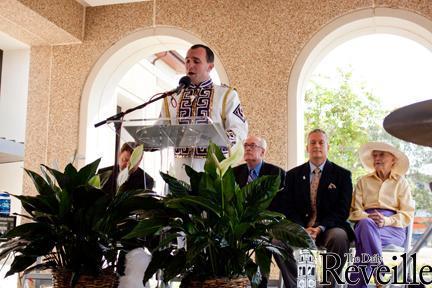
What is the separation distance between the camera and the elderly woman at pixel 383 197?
360cm

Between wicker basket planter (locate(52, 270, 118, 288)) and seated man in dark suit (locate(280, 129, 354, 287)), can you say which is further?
seated man in dark suit (locate(280, 129, 354, 287))

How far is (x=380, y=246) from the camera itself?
3.46 metres

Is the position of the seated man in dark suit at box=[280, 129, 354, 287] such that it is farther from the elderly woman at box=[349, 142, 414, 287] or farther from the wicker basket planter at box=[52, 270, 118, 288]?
the wicker basket planter at box=[52, 270, 118, 288]

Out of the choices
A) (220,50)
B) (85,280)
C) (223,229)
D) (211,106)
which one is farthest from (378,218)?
(220,50)

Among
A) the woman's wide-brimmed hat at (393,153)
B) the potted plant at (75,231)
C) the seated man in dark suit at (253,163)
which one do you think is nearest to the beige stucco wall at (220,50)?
the seated man in dark suit at (253,163)

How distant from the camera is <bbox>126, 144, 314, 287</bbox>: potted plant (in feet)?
6.03

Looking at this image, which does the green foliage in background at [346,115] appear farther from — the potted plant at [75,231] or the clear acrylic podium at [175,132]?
the potted plant at [75,231]

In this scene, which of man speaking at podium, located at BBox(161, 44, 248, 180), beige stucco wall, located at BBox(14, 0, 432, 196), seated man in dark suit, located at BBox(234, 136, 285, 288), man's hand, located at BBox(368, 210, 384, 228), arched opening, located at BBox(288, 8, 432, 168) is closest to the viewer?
man speaking at podium, located at BBox(161, 44, 248, 180)

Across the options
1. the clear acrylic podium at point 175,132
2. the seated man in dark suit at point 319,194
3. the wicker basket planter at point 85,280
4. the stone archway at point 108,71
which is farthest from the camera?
the stone archway at point 108,71

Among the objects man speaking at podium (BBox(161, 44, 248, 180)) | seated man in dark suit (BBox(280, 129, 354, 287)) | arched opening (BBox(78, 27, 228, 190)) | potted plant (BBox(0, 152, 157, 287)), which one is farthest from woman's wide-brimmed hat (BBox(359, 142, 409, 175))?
potted plant (BBox(0, 152, 157, 287))

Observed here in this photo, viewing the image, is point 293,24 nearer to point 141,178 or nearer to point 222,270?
point 141,178

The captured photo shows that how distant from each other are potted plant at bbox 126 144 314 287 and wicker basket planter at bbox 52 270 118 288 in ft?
0.61

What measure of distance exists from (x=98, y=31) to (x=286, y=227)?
15.5 feet

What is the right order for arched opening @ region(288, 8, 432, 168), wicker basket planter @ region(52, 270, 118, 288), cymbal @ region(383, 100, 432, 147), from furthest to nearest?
arched opening @ region(288, 8, 432, 168) < wicker basket planter @ region(52, 270, 118, 288) < cymbal @ region(383, 100, 432, 147)
